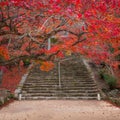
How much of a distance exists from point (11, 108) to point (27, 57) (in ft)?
19.9

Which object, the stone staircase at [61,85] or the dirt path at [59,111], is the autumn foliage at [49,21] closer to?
the dirt path at [59,111]

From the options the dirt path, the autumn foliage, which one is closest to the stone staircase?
the dirt path

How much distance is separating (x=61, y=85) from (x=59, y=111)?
6.08 m

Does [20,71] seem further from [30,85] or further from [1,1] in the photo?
[1,1]

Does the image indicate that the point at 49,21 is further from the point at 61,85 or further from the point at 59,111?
the point at 61,85

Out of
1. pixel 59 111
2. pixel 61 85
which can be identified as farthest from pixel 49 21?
pixel 61 85

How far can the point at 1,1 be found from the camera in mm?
8328

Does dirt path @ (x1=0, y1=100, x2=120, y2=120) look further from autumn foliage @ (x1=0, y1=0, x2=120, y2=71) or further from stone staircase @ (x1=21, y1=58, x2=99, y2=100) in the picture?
stone staircase @ (x1=21, y1=58, x2=99, y2=100)

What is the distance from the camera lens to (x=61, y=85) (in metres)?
18.3

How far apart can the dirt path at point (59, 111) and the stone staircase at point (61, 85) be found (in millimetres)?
2332

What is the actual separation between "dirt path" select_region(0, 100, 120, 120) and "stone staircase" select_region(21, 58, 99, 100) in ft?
7.65

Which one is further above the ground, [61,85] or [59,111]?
[61,85]

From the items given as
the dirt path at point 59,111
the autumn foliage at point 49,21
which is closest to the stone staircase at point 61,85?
the dirt path at point 59,111

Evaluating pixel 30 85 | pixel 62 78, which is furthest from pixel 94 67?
pixel 30 85
